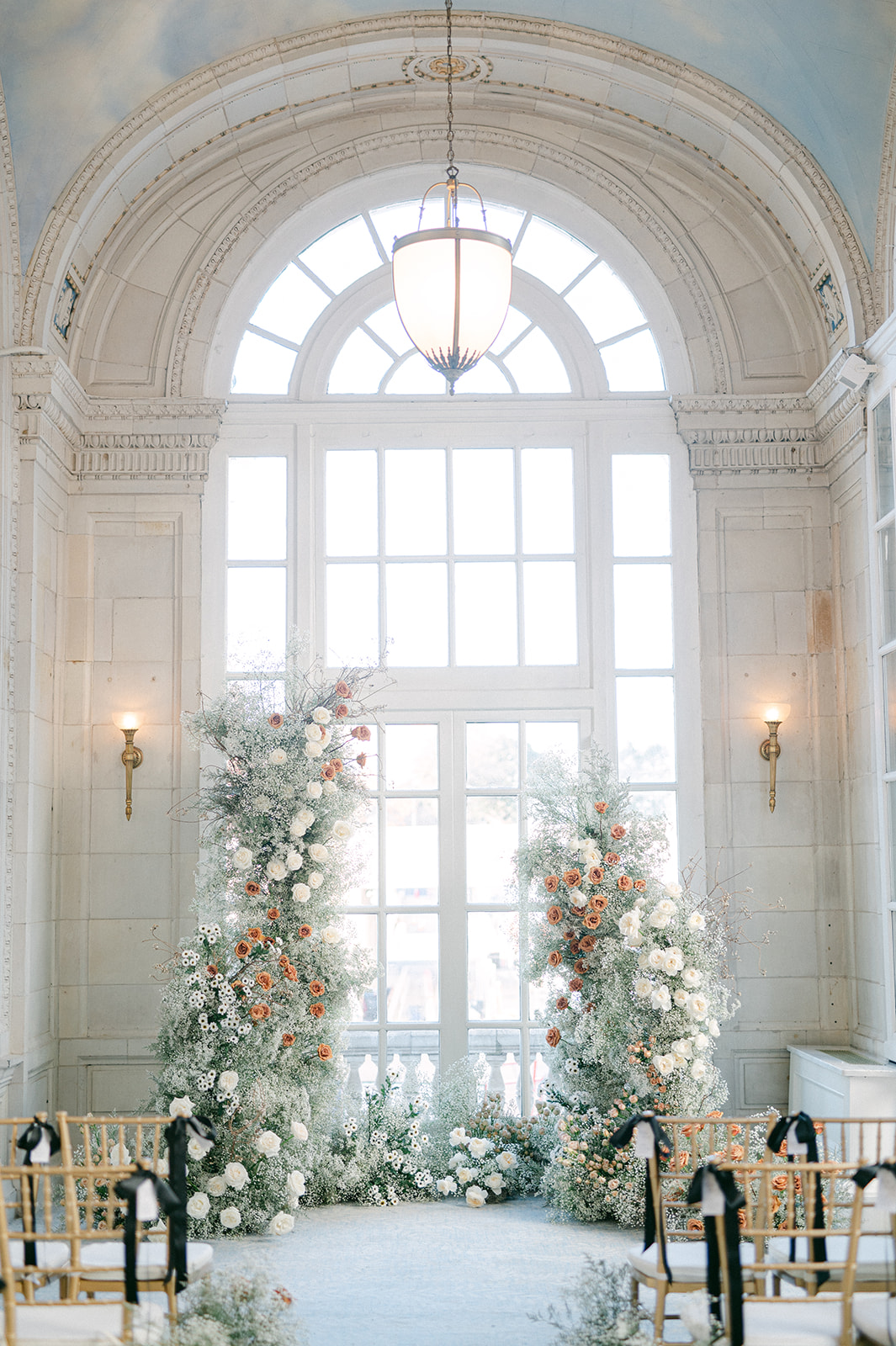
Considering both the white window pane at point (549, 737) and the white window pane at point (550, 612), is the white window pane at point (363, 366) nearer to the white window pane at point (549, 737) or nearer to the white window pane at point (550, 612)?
the white window pane at point (550, 612)

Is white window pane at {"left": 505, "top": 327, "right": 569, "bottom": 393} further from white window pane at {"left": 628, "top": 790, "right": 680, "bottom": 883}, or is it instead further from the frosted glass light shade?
the frosted glass light shade

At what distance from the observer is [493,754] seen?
7.80 meters

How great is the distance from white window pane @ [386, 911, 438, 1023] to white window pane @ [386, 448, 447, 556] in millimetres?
2209

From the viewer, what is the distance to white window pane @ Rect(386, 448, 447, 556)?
797cm

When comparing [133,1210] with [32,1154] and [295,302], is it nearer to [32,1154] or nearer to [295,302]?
[32,1154]

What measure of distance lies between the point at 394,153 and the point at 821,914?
5.17 metres

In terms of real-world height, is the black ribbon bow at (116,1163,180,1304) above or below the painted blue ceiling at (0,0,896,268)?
below

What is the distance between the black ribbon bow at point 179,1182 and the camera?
163 inches

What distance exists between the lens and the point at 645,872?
6.72 metres

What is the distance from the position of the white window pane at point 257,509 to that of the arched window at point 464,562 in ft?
0.04

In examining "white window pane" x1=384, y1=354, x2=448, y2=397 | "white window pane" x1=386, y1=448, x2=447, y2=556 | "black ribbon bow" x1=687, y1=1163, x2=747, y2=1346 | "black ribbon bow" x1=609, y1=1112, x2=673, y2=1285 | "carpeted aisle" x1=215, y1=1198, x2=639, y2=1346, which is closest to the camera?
"black ribbon bow" x1=687, y1=1163, x2=747, y2=1346

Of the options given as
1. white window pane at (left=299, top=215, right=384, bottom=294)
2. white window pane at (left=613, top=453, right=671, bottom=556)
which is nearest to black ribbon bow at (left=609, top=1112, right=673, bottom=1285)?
white window pane at (left=613, top=453, right=671, bottom=556)

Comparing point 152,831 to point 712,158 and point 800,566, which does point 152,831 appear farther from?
point 712,158

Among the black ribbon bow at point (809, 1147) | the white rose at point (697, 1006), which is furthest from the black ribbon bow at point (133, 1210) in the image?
the white rose at point (697, 1006)
